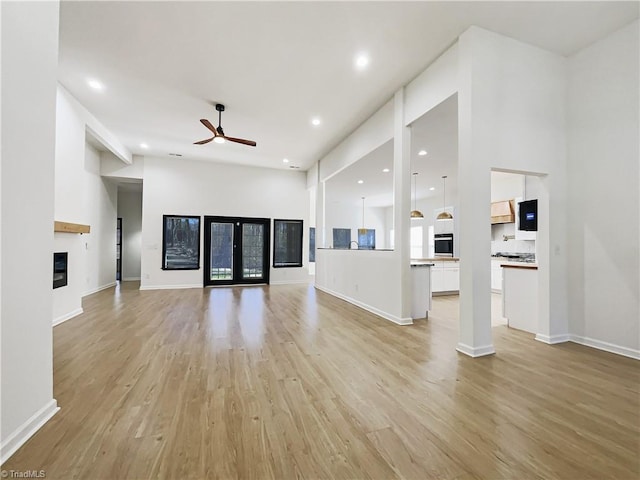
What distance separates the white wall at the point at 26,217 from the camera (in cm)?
151

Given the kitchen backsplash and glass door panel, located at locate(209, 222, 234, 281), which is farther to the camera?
glass door panel, located at locate(209, 222, 234, 281)

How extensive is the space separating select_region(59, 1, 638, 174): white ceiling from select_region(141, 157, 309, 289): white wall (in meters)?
2.61

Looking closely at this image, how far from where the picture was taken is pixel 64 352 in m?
2.93

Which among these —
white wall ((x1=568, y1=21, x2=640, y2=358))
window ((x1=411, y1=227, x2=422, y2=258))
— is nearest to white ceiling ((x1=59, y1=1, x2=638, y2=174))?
white wall ((x1=568, y1=21, x2=640, y2=358))

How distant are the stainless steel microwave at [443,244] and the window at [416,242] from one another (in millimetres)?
1357

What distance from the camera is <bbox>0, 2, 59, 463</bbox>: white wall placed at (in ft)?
4.96

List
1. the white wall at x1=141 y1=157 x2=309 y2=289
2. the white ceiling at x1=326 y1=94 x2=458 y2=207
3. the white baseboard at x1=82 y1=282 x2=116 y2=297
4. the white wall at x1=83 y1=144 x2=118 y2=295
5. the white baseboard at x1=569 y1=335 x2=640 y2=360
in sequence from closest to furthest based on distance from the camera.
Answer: the white baseboard at x1=569 y1=335 x2=640 y2=360 < the white ceiling at x1=326 y1=94 x2=458 y2=207 < the white baseboard at x1=82 y1=282 x2=116 y2=297 < the white wall at x1=83 y1=144 x2=118 y2=295 < the white wall at x1=141 y1=157 x2=309 y2=289

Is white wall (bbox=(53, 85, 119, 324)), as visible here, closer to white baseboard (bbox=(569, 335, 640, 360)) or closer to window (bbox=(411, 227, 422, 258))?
white baseboard (bbox=(569, 335, 640, 360))

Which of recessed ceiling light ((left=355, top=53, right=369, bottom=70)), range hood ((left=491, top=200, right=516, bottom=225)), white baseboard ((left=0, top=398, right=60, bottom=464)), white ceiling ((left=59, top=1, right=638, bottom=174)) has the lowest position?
white baseboard ((left=0, top=398, right=60, bottom=464))

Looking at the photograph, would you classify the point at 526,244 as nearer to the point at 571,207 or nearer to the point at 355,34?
the point at 571,207

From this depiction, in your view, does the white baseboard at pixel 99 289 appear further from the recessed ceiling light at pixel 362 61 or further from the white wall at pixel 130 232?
the recessed ceiling light at pixel 362 61

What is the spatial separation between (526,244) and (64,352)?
8.96 meters

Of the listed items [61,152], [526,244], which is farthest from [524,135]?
[61,152]

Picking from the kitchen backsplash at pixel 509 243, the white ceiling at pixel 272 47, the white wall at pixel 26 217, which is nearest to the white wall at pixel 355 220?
the kitchen backsplash at pixel 509 243
